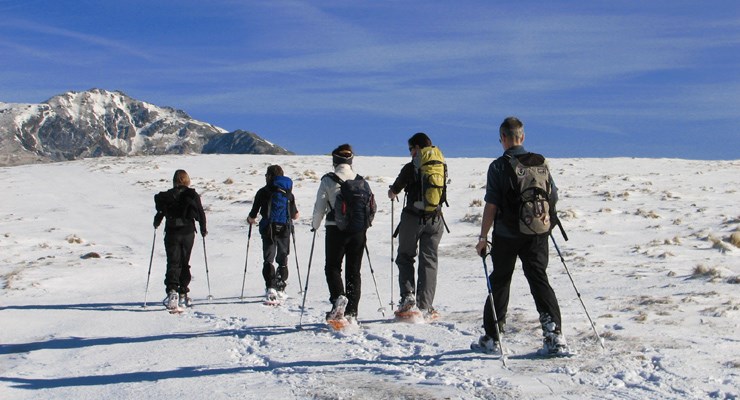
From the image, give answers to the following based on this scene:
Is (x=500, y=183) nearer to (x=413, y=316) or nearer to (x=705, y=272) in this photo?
(x=413, y=316)

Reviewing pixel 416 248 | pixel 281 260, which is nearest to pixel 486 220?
pixel 416 248

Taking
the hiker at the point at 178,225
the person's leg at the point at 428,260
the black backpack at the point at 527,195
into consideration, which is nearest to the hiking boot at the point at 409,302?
the person's leg at the point at 428,260

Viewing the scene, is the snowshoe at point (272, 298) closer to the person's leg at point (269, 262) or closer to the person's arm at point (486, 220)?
the person's leg at point (269, 262)

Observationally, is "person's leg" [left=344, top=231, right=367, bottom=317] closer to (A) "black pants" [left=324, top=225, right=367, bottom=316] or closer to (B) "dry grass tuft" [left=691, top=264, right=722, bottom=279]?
(A) "black pants" [left=324, top=225, right=367, bottom=316]

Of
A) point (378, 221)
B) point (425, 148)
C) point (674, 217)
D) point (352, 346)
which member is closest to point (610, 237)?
point (674, 217)

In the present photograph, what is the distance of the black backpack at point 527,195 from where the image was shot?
705 cm

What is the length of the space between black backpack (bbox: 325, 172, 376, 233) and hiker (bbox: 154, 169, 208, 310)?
130 inches

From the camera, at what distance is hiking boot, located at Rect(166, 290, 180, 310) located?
37.9 feet

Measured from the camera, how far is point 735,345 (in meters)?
7.46

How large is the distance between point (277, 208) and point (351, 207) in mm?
3129

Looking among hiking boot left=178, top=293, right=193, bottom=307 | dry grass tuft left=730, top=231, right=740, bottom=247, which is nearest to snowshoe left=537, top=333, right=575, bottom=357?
hiking boot left=178, top=293, right=193, bottom=307

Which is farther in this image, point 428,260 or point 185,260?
point 185,260

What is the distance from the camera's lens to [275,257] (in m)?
12.4

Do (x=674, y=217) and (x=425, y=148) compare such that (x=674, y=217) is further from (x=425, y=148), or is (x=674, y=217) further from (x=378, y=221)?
(x=425, y=148)
